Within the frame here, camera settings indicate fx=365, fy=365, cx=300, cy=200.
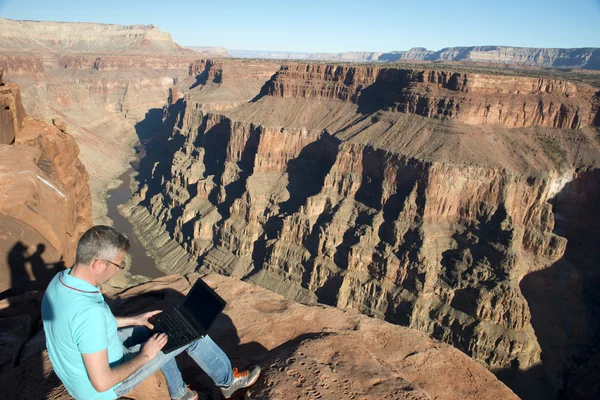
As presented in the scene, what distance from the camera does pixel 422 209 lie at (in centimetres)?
4294

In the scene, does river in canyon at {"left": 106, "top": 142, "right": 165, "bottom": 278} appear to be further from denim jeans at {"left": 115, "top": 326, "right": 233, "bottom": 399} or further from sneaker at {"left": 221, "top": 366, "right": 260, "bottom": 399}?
sneaker at {"left": 221, "top": 366, "right": 260, "bottom": 399}

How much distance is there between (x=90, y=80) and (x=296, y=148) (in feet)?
352

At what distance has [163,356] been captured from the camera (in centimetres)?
695

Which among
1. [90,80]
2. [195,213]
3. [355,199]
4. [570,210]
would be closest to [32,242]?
[355,199]

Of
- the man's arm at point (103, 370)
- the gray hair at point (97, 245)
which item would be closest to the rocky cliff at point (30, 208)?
the man's arm at point (103, 370)

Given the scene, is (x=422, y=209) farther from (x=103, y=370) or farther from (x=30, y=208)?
(x=103, y=370)

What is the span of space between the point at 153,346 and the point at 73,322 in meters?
1.40

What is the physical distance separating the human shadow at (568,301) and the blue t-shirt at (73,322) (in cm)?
3979

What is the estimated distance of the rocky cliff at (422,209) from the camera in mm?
38281

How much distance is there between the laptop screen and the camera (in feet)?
25.8

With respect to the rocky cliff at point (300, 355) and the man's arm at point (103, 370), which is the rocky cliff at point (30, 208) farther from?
the man's arm at point (103, 370)

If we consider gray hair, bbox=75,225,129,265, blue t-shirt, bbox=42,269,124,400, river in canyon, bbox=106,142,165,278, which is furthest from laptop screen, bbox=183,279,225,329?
river in canyon, bbox=106,142,165,278

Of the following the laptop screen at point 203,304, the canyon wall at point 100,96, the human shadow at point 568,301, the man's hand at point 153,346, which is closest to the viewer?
the man's hand at point 153,346

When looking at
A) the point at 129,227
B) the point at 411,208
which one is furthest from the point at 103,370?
the point at 129,227
